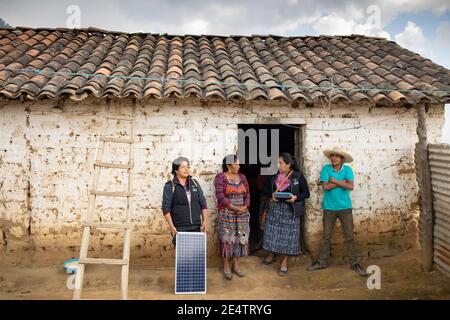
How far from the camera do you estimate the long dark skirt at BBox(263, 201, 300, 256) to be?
19.1ft

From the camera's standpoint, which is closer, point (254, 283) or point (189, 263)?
point (189, 263)

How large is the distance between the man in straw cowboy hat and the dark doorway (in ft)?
2.08

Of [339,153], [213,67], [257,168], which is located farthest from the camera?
[257,168]

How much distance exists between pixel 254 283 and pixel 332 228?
1.46 meters

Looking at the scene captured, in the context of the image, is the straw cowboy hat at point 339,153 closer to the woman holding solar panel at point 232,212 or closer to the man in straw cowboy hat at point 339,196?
the man in straw cowboy hat at point 339,196

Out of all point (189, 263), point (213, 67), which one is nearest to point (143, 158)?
point (189, 263)

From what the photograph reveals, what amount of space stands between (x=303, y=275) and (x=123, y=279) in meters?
2.69

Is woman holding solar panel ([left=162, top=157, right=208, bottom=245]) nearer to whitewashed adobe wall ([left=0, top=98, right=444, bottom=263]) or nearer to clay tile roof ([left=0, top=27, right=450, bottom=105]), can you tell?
whitewashed adobe wall ([left=0, top=98, right=444, bottom=263])

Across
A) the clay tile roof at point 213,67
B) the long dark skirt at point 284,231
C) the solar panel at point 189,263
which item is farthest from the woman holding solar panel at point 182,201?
the long dark skirt at point 284,231

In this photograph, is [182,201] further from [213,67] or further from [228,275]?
[213,67]

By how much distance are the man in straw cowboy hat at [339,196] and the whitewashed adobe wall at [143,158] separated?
37 cm

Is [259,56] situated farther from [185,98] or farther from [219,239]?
[219,239]

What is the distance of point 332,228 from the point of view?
597 centimetres

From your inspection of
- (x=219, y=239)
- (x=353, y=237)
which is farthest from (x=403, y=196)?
(x=219, y=239)
